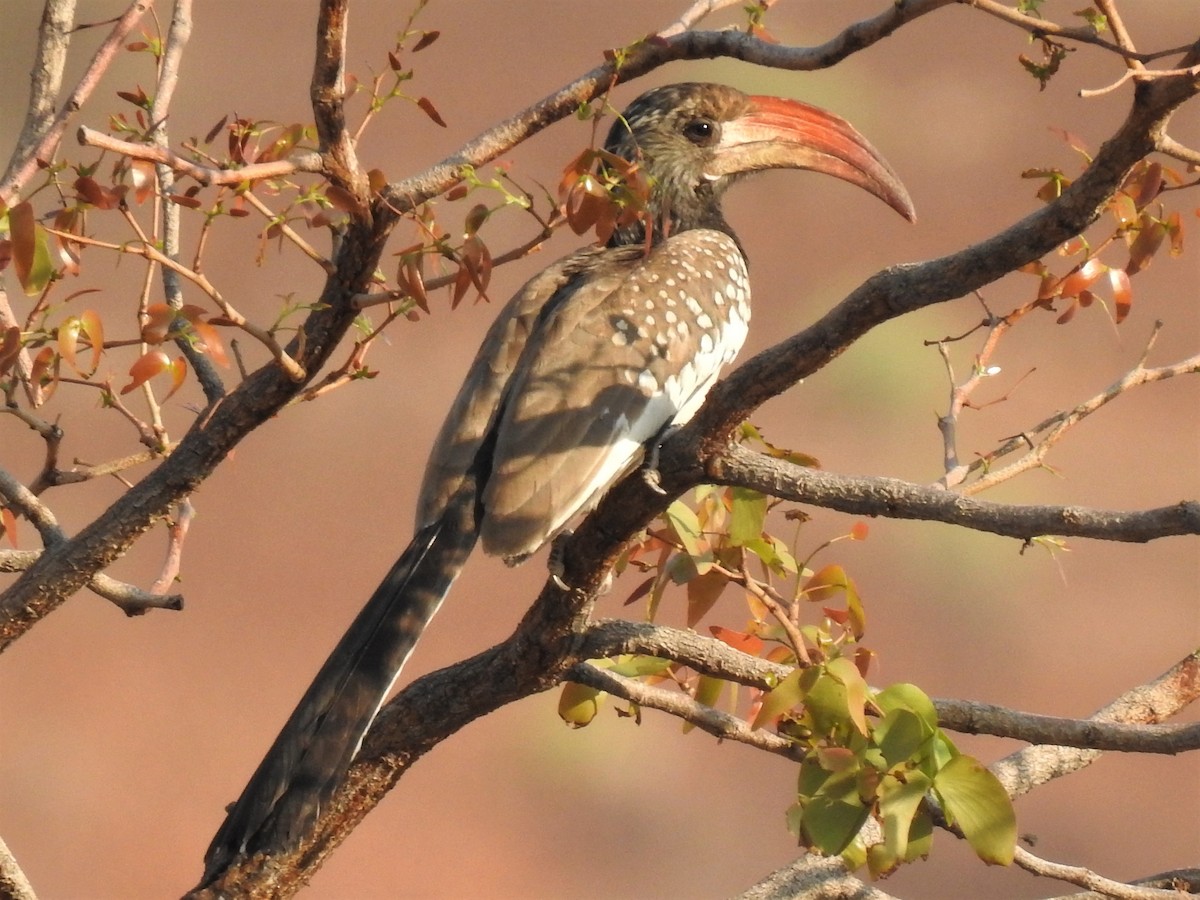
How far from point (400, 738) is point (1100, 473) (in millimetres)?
8619

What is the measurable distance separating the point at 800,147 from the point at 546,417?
52.7 inches

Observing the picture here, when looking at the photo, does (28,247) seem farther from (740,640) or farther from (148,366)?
(740,640)

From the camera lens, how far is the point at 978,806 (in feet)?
6.61

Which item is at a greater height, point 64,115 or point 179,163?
point 64,115

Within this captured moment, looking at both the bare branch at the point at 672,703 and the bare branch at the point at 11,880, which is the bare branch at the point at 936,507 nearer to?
the bare branch at the point at 672,703

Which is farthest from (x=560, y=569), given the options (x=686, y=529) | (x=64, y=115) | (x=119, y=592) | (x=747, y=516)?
(x=64, y=115)

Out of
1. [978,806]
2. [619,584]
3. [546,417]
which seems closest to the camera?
[978,806]

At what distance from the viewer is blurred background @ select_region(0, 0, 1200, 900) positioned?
7.46 meters

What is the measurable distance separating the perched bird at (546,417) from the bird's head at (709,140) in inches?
0.6

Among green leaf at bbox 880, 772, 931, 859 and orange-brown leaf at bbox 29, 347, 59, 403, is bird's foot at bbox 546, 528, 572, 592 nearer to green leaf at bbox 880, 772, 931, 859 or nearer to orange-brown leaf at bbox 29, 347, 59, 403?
green leaf at bbox 880, 772, 931, 859

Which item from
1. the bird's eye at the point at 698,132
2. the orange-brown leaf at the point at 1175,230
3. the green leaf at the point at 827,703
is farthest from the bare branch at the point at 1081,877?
the bird's eye at the point at 698,132

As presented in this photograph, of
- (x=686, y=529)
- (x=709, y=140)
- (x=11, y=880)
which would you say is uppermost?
(x=709, y=140)

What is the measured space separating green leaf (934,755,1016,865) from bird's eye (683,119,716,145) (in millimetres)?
2186

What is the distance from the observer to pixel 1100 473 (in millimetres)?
10242
